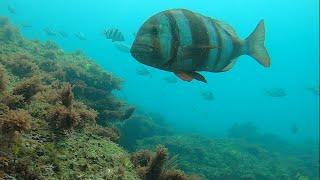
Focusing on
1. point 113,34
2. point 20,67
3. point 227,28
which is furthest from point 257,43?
point 113,34

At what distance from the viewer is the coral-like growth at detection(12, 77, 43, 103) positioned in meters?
5.89

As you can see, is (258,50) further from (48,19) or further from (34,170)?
(48,19)

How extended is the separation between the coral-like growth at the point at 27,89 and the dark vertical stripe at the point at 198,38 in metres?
3.46

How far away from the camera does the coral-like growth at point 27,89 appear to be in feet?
19.3

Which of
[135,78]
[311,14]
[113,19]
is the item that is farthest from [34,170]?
[113,19]

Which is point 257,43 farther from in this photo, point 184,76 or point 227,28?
point 184,76

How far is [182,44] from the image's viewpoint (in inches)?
126

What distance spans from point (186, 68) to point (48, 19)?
179m

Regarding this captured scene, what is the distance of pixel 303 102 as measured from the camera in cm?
14850

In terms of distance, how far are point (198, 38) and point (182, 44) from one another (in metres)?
0.20

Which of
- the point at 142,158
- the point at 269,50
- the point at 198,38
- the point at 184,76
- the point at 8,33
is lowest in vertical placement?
the point at 142,158

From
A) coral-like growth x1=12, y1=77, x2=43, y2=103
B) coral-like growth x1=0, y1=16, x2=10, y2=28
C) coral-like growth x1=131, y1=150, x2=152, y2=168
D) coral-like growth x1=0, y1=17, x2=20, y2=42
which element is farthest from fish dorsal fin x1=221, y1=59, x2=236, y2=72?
coral-like growth x1=0, y1=16, x2=10, y2=28

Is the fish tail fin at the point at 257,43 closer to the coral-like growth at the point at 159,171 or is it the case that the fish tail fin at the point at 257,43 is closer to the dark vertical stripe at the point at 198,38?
the dark vertical stripe at the point at 198,38

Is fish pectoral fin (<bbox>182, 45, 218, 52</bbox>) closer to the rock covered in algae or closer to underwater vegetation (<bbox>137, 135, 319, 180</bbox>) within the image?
the rock covered in algae
